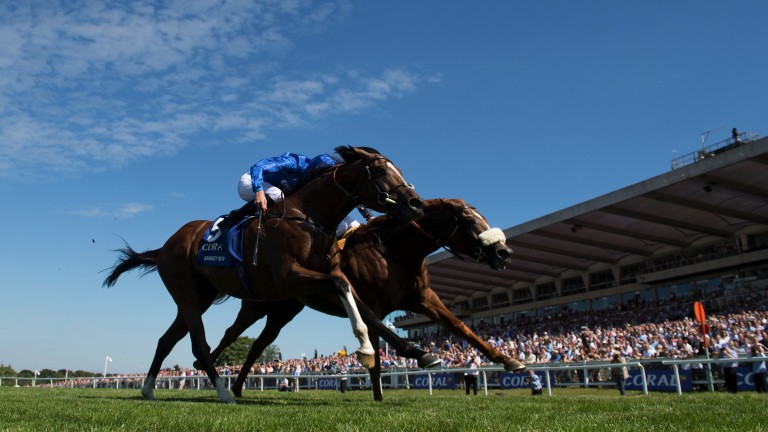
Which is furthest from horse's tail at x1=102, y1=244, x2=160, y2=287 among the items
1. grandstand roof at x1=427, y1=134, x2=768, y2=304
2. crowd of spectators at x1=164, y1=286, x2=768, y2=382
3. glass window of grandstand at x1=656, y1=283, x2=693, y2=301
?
glass window of grandstand at x1=656, y1=283, x2=693, y2=301

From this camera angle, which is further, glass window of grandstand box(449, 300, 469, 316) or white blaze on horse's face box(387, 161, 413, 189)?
glass window of grandstand box(449, 300, 469, 316)

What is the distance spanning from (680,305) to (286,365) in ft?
64.7

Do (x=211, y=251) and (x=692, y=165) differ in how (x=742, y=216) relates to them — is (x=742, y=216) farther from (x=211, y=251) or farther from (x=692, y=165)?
(x=211, y=251)

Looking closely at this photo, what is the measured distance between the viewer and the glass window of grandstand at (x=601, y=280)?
1506 inches

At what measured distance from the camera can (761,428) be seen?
3.56 meters

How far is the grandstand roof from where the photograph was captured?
24.6 meters

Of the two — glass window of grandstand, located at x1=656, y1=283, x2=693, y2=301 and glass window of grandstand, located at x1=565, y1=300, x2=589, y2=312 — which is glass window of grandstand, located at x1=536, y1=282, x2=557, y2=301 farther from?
glass window of grandstand, located at x1=656, y1=283, x2=693, y2=301

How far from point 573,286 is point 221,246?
37471mm

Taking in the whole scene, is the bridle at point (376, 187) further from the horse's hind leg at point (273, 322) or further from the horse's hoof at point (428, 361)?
the horse's hind leg at point (273, 322)

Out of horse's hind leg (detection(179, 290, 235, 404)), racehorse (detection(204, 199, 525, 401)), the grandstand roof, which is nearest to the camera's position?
horse's hind leg (detection(179, 290, 235, 404))

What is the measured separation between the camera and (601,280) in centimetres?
3900

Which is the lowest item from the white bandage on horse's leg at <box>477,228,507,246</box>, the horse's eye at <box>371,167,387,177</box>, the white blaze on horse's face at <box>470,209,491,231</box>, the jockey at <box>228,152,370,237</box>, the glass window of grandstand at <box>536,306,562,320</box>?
the glass window of grandstand at <box>536,306,562,320</box>

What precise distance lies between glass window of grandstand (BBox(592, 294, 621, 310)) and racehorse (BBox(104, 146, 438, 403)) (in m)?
33.7

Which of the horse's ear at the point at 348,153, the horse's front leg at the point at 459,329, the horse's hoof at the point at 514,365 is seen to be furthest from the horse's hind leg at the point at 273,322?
the horse's hoof at the point at 514,365
